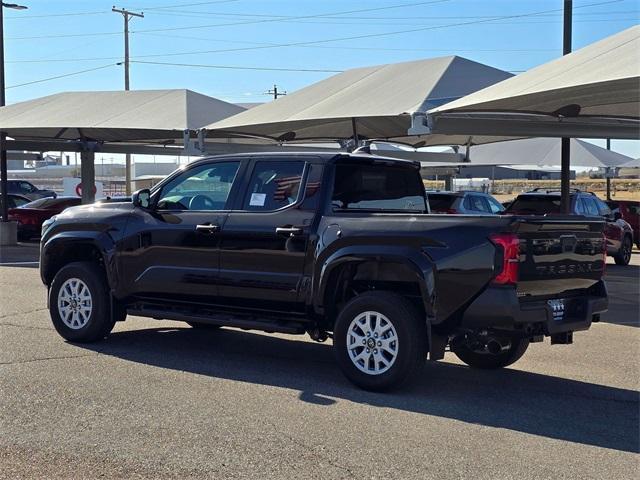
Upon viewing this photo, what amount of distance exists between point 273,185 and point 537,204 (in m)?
12.9

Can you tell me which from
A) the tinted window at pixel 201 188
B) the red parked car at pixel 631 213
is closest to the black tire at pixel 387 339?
the tinted window at pixel 201 188

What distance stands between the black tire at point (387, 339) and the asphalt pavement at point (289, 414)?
16cm

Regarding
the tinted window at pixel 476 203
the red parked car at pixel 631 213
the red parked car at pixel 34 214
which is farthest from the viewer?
the red parked car at pixel 631 213

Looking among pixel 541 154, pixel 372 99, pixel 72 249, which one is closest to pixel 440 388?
pixel 72 249

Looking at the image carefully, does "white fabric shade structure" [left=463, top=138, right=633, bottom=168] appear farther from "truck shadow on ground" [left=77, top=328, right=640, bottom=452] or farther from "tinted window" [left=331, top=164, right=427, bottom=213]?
"truck shadow on ground" [left=77, top=328, right=640, bottom=452]

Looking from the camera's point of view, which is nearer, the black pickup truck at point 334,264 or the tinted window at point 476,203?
the black pickup truck at point 334,264

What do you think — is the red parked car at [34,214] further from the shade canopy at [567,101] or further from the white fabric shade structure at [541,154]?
the white fabric shade structure at [541,154]

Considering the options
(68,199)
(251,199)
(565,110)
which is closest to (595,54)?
(565,110)

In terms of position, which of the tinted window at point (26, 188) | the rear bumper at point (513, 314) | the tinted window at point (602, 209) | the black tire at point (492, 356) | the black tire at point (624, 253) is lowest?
the black tire at point (492, 356)

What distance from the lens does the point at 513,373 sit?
789cm

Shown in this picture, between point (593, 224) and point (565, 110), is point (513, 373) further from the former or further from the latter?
point (565, 110)

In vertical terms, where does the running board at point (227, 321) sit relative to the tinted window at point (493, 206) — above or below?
below

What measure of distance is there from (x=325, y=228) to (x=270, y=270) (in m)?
0.69

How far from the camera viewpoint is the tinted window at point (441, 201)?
1709 cm
